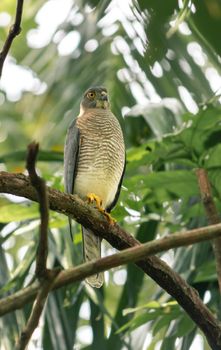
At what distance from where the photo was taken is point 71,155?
4.36 m

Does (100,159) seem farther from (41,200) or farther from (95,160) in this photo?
(41,200)

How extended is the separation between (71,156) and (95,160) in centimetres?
25

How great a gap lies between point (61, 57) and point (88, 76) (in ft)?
0.84

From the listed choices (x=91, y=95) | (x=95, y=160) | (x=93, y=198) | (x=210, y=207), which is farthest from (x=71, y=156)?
(x=210, y=207)

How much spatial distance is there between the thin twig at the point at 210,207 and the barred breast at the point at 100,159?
1003 millimetres

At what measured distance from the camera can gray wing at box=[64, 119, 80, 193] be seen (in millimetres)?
4168

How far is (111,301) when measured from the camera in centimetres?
604

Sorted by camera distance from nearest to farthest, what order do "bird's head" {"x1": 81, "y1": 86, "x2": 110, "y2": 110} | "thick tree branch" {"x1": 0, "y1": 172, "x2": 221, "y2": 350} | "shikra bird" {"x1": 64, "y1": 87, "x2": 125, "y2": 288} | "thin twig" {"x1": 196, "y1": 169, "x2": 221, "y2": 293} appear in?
"thick tree branch" {"x1": 0, "y1": 172, "x2": 221, "y2": 350} < "thin twig" {"x1": 196, "y1": 169, "x2": 221, "y2": 293} < "shikra bird" {"x1": 64, "y1": 87, "x2": 125, "y2": 288} < "bird's head" {"x1": 81, "y1": 86, "x2": 110, "y2": 110}

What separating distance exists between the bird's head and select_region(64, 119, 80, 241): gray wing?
0.44 metres

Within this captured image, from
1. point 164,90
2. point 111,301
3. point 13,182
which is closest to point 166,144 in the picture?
point 164,90

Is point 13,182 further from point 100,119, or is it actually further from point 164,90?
point 100,119

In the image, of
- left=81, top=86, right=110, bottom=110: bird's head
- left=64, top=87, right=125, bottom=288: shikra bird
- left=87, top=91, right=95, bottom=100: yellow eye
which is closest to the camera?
left=64, top=87, right=125, bottom=288: shikra bird

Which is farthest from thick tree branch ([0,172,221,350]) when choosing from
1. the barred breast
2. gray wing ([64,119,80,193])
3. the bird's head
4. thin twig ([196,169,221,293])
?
the bird's head

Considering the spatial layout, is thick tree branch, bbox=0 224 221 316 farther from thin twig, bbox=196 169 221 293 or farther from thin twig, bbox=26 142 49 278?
thin twig, bbox=196 169 221 293
